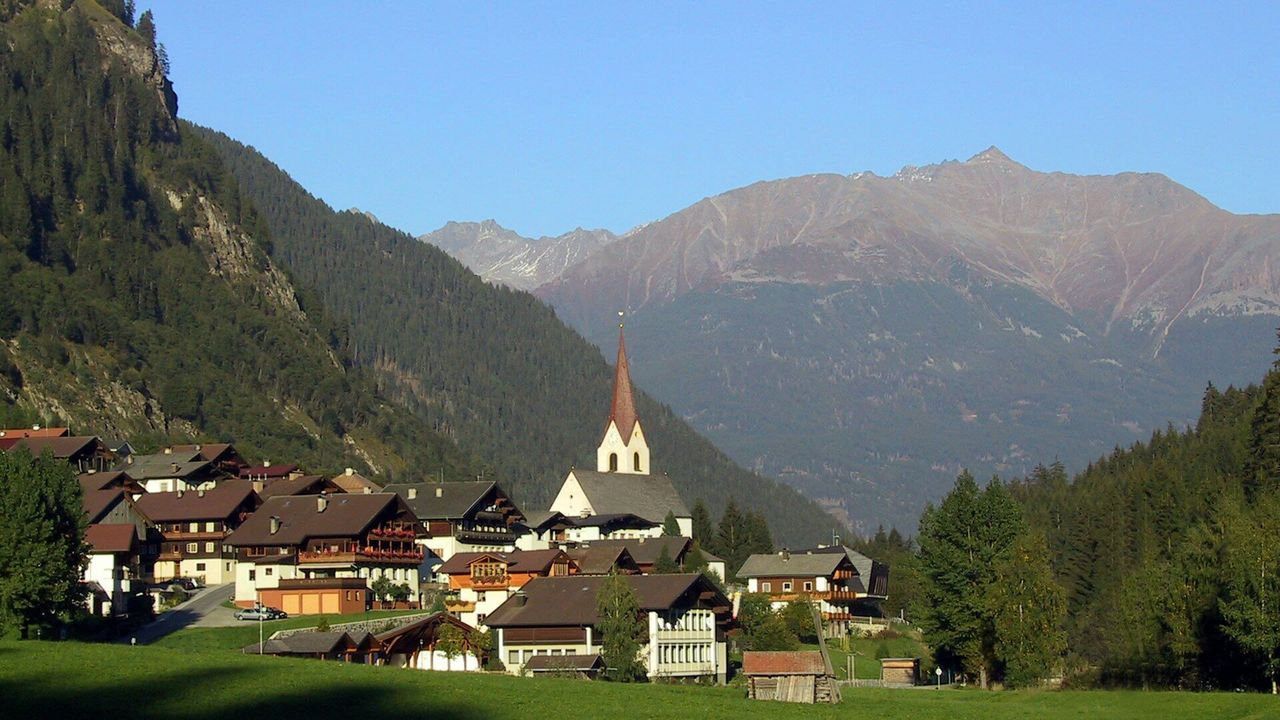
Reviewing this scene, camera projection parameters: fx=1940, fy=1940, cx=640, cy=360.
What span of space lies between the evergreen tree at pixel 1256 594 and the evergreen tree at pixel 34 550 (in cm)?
5245

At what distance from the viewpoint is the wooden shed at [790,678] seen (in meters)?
81.1

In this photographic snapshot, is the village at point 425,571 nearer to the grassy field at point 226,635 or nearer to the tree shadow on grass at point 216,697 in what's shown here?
the grassy field at point 226,635

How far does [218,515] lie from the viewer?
434 ft

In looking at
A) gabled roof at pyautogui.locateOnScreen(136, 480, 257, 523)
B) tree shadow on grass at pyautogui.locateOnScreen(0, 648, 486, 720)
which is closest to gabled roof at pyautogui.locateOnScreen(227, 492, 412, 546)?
gabled roof at pyautogui.locateOnScreen(136, 480, 257, 523)

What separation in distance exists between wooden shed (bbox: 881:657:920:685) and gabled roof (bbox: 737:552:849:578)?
132 feet

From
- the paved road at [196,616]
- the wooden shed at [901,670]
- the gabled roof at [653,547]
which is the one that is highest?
the gabled roof at [653,547]

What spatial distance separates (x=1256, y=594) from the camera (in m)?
77.9

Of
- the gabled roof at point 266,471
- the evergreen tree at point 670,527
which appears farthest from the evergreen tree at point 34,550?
the evergreen tree at point 670,527

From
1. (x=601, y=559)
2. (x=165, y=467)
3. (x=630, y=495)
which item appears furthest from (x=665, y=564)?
(x=630, y=495)

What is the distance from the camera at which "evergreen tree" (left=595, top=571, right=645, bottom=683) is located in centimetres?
9481

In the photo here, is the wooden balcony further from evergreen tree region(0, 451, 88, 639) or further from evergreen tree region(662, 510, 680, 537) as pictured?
evergreen tree region(662, 510, 680, 537)

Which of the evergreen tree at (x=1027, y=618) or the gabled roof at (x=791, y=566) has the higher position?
the gabled roof at (x=791, y=566)

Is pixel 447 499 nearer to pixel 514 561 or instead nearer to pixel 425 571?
pixel 425 571

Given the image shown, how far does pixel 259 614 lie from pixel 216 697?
46.9 meters
